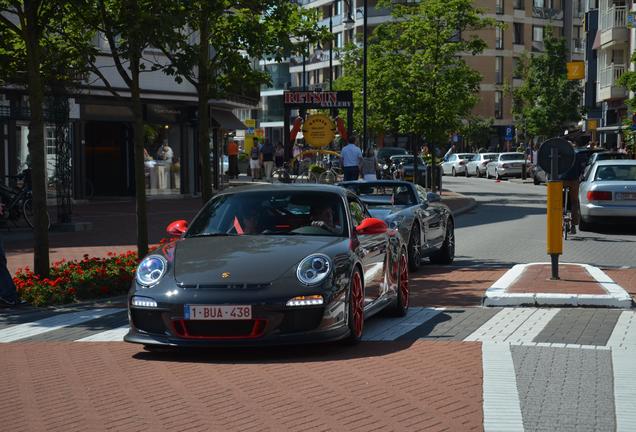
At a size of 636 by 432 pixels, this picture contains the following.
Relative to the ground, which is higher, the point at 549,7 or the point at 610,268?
the point at 549,7

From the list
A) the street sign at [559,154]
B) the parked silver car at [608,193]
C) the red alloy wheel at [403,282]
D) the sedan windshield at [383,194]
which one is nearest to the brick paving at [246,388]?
the red alloy wheel at [403,282]

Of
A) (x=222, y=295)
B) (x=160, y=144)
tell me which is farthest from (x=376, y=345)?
(x=160, y=144)

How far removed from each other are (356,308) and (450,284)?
5.68 metres

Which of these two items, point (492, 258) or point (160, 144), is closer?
point (492, 258)

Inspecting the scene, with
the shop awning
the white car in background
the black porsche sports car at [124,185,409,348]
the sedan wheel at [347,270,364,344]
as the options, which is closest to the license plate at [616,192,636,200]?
the black porsche sports car at [124,185,409,348]

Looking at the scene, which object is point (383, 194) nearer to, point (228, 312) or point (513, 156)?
point (228, 312)

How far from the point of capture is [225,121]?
153ft

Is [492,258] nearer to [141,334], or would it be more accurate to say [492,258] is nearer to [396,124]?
[141,334]

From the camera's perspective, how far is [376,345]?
948cm

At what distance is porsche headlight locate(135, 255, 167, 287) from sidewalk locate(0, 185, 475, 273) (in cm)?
795

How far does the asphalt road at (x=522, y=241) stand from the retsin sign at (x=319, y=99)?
4835mm

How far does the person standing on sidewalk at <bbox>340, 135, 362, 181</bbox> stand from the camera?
30.8 m

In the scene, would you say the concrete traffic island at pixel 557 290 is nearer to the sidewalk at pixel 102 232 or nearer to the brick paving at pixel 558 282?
the brick paving at pixel 558 282

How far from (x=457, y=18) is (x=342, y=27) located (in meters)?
60.4
